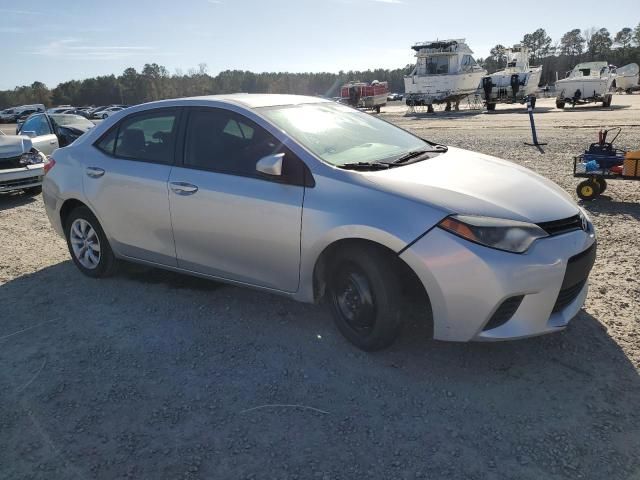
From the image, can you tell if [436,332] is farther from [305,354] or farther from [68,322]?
[68,322]

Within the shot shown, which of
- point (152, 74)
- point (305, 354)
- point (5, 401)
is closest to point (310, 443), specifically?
point (305, 354)

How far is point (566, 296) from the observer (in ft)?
10.2

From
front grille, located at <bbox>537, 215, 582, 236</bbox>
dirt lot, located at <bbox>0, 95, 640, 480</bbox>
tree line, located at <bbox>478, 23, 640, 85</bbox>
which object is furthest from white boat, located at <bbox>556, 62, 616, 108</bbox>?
tree line, located at <bbox>478, 23, 640, 85</bbox>

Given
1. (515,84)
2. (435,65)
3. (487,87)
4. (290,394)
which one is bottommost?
(290,394)

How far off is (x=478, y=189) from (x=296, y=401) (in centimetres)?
169

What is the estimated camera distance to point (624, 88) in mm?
37688

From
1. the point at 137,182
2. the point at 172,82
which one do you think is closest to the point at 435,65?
the point at 137,182

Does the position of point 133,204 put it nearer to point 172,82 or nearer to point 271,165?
point 271,165

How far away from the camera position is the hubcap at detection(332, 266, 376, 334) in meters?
3.26

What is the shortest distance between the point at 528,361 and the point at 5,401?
10.6ft

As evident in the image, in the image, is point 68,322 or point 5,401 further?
point 68,322

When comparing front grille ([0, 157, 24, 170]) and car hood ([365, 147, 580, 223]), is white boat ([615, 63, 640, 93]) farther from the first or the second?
car hood ([365, 147, 580, 223])

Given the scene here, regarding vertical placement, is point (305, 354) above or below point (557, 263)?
below

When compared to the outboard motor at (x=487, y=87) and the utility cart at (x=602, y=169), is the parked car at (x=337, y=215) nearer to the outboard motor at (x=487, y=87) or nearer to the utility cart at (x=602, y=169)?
the utility cart at (x=602, y=169)
